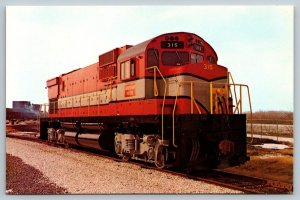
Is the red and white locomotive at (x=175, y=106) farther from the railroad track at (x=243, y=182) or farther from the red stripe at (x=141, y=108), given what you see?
the railroad track at (x=243, y=182)

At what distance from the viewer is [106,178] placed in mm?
7746

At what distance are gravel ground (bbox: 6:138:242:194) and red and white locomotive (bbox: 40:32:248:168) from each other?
0.36 m

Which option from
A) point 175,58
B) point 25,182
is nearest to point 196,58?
point 175,58

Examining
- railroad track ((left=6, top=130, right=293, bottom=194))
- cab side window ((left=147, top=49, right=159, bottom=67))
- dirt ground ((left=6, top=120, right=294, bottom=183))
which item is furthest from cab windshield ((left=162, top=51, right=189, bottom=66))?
dirt ground ((left=6, top=120, right=294, bottom=183))

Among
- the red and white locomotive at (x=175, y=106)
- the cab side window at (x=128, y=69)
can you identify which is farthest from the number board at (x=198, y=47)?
the cab side window at (x=128, y=69)

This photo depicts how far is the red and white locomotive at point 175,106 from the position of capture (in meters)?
7.38

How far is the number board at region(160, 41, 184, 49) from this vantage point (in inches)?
313

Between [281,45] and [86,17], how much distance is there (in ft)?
12.3

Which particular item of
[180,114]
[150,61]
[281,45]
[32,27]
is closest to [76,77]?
[32,27]

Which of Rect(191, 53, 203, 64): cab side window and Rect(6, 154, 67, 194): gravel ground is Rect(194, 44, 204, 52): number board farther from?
Rect(6, 154, 67, 194): gravel ground

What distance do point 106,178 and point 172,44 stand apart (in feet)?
9.26

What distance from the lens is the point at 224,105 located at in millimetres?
7789

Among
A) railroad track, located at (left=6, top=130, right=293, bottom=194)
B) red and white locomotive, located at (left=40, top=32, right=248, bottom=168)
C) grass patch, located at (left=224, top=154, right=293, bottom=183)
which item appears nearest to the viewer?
railroad track, located at (left=6, top=130, right=293, bottom=194)

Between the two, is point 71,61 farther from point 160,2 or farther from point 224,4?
point 224,4
